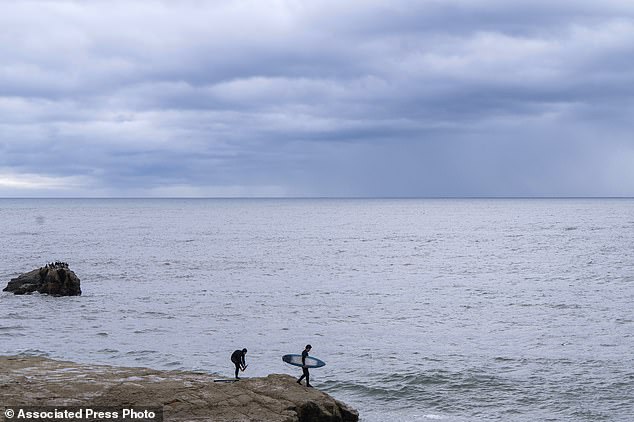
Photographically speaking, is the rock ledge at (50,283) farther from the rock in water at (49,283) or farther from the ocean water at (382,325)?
the ocean water at (382,325)

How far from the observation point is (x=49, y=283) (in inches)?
2045

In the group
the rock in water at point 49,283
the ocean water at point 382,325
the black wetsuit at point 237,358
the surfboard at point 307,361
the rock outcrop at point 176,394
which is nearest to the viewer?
the rock outcrop at point 176,394

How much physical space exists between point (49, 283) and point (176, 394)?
35.4 meters

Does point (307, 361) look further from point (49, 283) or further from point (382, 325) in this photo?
point (49, 283)

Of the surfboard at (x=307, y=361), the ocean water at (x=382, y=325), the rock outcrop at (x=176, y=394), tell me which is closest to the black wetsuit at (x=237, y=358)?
the rock outcrop at (x=176, y=394)

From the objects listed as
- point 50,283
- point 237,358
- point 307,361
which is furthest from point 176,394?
point 50,283

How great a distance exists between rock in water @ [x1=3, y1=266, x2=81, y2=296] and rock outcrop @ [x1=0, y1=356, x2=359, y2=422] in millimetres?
28928

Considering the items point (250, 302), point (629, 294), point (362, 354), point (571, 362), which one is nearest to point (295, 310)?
point (250, 302)

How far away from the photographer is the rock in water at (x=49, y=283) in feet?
170

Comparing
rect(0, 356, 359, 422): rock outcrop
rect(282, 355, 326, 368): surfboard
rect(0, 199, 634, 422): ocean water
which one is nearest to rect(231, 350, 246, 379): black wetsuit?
rect(0, 356, 359, 422): rock outcrop

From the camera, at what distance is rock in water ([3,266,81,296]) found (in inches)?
2041

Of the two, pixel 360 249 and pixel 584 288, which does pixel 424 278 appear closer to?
pixel 584 288

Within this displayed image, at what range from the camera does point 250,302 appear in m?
51.0

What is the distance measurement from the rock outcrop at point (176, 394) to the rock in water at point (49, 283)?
94.9 ft
